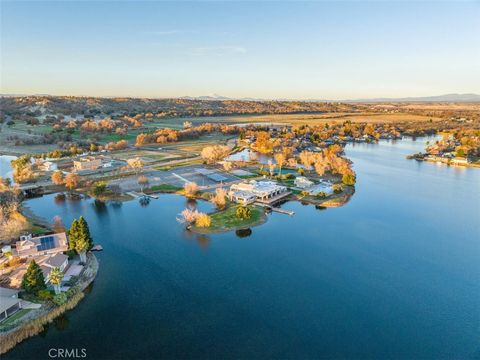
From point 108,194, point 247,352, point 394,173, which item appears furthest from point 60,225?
point 394,173

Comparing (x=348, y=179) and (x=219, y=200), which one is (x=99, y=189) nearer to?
(x=219, y=200)

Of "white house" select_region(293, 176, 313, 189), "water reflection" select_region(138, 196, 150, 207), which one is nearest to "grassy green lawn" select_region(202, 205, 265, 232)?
"water reflection" select_region(138, 196, 150, 207)

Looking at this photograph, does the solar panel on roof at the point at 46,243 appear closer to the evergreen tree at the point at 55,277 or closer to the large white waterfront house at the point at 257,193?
the evergreen tree at the point at 55,277

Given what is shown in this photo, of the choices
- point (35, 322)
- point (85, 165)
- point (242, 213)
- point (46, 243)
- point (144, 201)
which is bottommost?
point (35, 322)

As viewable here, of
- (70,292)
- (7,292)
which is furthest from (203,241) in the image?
(7,292)

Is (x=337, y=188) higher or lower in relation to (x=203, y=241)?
higher

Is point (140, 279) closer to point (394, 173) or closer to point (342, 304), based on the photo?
point (342, 304)
